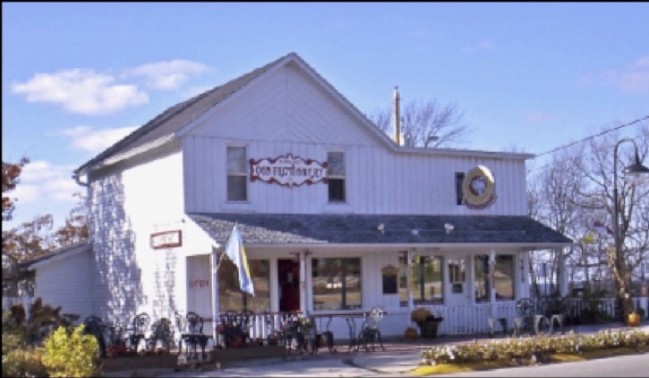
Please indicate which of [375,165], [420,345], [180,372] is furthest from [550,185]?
[180,372]

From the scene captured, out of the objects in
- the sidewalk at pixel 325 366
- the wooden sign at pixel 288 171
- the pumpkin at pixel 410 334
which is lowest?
the sidewalk at pixel 325 366

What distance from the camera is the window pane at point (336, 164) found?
28.1 meters

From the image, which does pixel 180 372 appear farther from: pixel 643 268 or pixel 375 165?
pixel 643 268

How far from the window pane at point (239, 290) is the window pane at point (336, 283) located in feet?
4.92

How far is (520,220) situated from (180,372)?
1474cm

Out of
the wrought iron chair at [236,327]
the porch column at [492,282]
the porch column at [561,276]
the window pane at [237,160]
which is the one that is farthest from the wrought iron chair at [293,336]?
the porch column at [561,276]

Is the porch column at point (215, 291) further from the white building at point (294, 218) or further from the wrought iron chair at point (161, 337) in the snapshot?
the wrought iron chair at point (161, 337)

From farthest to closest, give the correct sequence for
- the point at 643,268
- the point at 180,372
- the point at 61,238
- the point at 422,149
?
the point at 643,268, the point at 61,238, the point at 422,149, the point at 180,372

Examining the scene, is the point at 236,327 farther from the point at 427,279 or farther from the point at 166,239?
the point at 427,279

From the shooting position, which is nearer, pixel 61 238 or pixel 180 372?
pixel 180 372

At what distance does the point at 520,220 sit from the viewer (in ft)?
102

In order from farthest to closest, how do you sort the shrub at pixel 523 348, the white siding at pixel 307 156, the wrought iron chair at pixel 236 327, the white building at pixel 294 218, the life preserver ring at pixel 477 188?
1. the life preserver ring at pixel 477 188
2. the white siding at pixel 307 156
3. the white building at pixel 294 218
4. the wrought iron chair at pixel 236 327
5. the shrub at pixel 523 348

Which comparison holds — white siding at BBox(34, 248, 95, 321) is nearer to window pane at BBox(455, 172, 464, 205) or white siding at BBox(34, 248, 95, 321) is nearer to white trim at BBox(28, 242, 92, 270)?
white trim at BBox(28, 242, 92, 270)

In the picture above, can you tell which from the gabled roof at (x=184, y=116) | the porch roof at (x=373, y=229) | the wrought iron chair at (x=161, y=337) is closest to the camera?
the wrought iron chair at (x=161, y=337)
